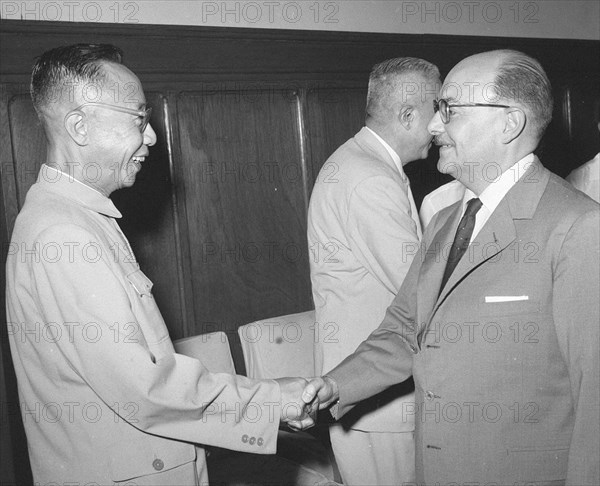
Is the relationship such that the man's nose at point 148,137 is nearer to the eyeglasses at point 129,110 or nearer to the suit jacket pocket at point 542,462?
the eyeglasses at point 129,110

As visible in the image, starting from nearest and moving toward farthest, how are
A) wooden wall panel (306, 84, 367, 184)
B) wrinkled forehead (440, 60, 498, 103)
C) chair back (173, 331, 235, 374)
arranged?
wrinkled forehead (440, 60, 498, 103) < chair back (173, 331, 235, 374) < wooden wall panel (306, 84, 367, 184)

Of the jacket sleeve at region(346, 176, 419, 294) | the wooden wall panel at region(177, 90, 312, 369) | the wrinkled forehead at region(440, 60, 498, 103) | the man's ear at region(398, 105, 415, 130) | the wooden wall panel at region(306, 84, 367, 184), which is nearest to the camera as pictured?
the wrinkled forehead at region(440, 60, 498, 103)

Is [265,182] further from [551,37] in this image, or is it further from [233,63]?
[551,37]

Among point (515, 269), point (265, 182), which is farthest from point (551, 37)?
point (515, 269)

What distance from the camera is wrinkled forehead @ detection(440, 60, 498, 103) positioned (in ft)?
6.37

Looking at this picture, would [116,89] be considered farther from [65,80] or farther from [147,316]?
[147,316]

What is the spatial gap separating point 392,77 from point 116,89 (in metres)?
1.26

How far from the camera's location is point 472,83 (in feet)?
6.48

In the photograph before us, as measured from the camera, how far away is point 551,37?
4664 mm

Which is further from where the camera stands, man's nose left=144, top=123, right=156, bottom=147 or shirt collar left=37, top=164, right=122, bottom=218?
man's nose left=144, top=123, right=156, bottom=147

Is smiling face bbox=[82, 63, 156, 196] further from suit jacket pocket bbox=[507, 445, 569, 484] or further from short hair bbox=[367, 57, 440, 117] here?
suit jacket pocket bbox=[507, 445, 569, 484]

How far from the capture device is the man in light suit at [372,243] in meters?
2.53

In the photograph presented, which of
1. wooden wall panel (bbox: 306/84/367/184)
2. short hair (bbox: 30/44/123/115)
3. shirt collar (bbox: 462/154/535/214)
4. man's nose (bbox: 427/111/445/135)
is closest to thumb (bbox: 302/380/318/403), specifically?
shirt collar (bbox: 462/154/535/214)

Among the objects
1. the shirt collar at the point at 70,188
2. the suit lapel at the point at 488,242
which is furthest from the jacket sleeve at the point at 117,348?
the suit lapel at the point at 488,242
